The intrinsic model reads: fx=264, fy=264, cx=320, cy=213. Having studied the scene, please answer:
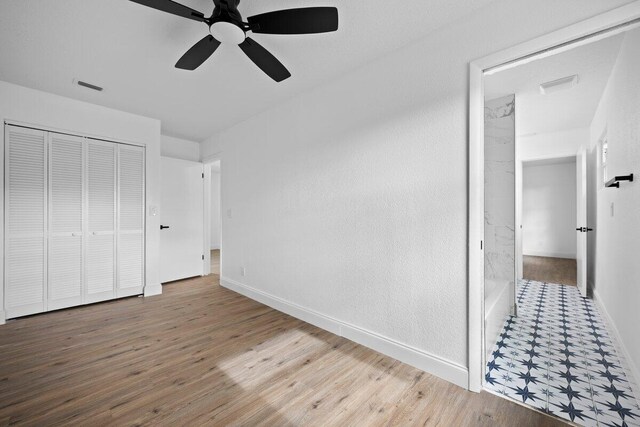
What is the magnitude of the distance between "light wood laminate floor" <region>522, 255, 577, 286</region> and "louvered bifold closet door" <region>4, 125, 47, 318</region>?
6.97m

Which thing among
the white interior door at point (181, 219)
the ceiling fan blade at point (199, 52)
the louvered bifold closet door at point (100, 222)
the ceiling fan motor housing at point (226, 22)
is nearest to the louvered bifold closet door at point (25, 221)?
the louvered bifold closet door at point (100, 222)

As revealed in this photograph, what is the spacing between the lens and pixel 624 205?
6.60ft

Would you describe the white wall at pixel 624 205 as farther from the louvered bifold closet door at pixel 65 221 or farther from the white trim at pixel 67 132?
the louvered bifold closet door at pixel 65 221

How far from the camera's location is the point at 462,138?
180cm

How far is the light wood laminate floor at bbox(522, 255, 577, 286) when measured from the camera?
4.32 m

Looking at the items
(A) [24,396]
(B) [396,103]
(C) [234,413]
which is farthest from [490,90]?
(A) [24,396]

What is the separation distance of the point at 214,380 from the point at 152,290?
8.46ft

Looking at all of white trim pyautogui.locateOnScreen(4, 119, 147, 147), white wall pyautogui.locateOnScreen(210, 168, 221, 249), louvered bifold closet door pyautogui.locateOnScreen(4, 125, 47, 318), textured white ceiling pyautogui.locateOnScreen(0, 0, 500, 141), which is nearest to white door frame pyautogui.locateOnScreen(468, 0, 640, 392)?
textured white ceiling pyautogui.locateOnScreen(0, 0, 500, 141)

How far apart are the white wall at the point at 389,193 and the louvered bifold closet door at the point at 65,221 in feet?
7.62

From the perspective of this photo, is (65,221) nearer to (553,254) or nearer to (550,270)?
(550,270)

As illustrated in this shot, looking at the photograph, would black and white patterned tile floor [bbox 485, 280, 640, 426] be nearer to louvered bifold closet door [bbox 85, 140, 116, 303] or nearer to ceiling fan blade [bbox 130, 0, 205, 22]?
ceiling fan blade [bbox 130, 0, 205, 22]

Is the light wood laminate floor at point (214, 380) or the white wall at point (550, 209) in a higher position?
the white wall at point (550, 209)

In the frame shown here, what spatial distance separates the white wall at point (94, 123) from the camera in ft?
9.36

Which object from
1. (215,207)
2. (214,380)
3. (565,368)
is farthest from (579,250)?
(215,207)
